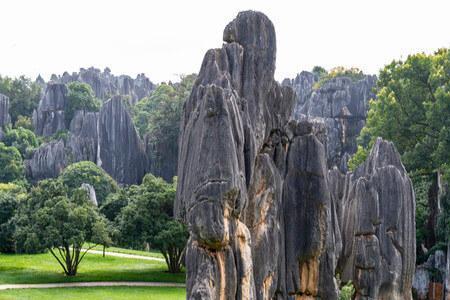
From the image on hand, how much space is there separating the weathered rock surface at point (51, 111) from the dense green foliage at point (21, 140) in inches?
268

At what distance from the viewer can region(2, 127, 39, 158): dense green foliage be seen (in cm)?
7088

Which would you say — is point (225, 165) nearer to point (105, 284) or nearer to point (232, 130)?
point (232, 130)

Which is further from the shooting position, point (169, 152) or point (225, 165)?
point (169, 152)

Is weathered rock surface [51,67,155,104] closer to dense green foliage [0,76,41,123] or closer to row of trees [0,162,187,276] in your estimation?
dense green foliage [0,76,41,123]

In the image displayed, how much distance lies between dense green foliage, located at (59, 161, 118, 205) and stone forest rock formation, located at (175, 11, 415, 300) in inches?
1489

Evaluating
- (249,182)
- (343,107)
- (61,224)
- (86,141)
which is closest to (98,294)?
(61,224)

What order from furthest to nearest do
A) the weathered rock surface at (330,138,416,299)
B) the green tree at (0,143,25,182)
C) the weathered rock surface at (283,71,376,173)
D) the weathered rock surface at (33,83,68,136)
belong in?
the weathered rock surface at (33,83,68,136)
the weathered rock surface at (283,71,376,173)
the green tree at (0,143,25,182)
the weathered rock surface at (330,138,416,299)

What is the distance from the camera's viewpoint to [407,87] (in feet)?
117

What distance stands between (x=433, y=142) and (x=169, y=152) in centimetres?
3295

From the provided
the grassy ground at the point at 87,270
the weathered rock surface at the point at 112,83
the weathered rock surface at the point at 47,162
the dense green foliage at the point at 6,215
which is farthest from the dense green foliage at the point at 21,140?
the grassy ground at the point at 87,270

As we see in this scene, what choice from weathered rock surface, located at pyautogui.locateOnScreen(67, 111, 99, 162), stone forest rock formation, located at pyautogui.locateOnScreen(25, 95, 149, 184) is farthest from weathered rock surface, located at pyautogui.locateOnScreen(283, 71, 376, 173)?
weathered rock surface, located at pyautogui.locateOnScreen(67, 111, 99, 162)

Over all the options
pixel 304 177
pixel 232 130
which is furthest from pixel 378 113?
pixel 232 130

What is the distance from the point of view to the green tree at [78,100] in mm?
81812

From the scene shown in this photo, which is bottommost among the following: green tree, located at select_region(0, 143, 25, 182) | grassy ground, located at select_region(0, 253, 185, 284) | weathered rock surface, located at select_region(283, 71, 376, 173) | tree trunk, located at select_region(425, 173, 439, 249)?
grassy ground, located at select_region(0, 253, 185, 284)
